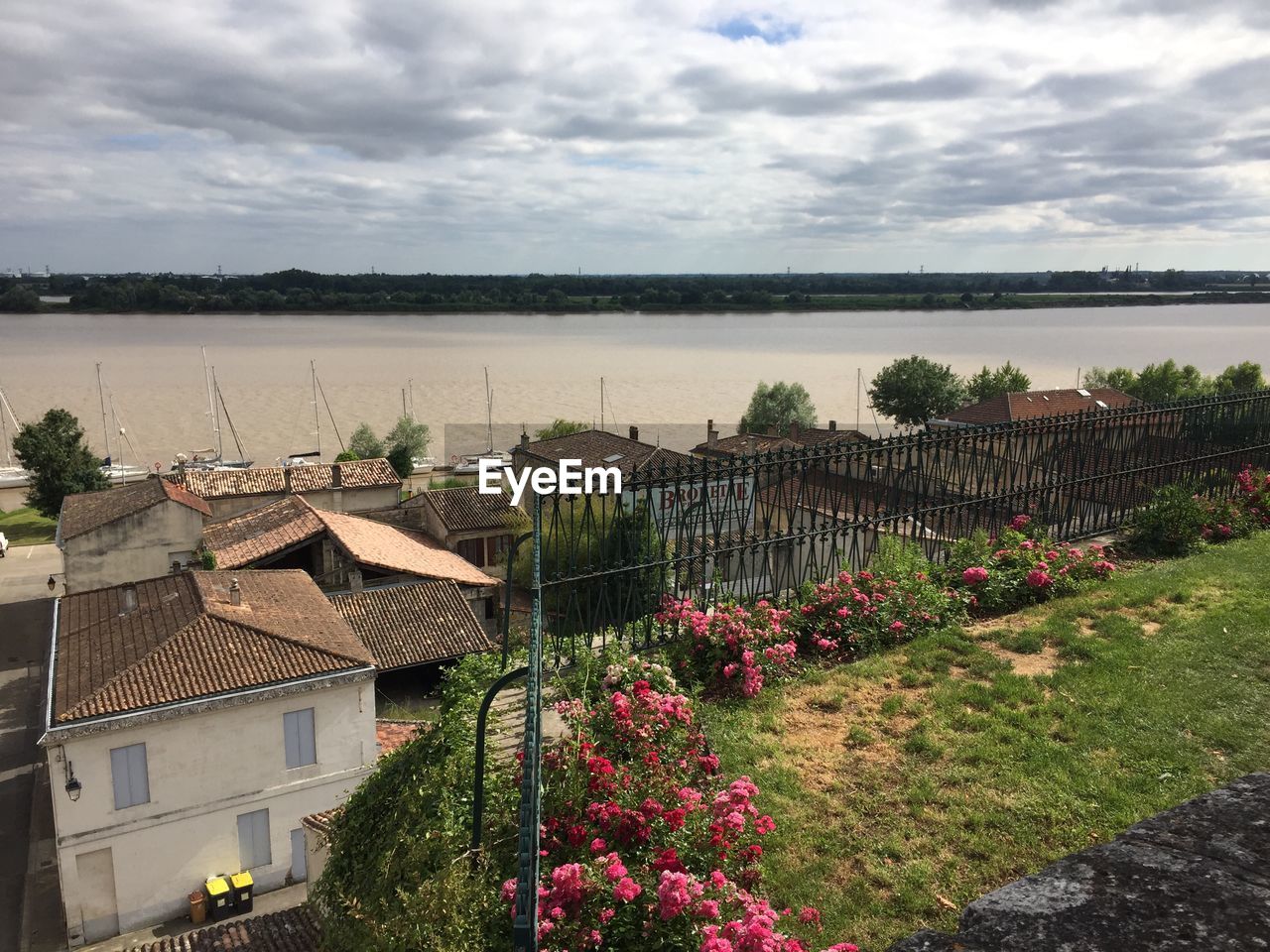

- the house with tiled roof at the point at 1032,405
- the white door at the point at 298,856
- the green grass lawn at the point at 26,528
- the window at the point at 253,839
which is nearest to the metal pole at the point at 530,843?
the window at the point at 253,839

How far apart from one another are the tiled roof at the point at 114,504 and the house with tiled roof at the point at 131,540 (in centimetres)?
3

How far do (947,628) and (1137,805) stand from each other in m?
2.79

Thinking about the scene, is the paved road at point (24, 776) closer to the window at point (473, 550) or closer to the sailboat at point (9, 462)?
the window at point (473, 550)

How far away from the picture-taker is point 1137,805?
488 cm

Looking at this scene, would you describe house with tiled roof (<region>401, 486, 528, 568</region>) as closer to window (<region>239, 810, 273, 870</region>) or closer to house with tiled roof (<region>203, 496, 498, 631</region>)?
house with tiled roof (<region>203, 496, 498, 631</region>)

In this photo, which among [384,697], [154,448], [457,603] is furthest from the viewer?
[154,448]

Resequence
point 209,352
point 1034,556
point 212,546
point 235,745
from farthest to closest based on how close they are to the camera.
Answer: point 209,352, point 212,546, point 235,745, point 1034,556

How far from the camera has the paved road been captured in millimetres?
15898

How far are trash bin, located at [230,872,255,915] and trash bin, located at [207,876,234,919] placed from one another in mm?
93

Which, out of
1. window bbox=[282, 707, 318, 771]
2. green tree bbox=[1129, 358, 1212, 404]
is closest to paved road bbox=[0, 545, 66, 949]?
window bbox=[282, 707, 318, 771]

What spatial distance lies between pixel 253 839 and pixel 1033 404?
4257 cm

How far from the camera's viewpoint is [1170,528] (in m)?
10.1

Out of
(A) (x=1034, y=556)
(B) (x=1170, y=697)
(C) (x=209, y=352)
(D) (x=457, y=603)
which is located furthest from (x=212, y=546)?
(C) (x=209, y=352)

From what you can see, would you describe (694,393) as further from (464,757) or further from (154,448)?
(464,757)
